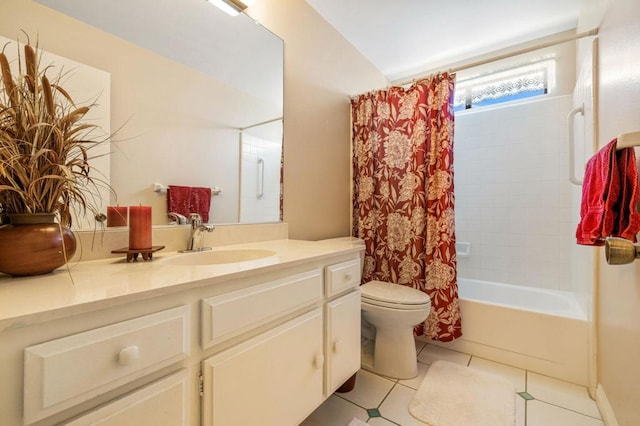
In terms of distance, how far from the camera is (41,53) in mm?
838

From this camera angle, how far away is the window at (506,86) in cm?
237

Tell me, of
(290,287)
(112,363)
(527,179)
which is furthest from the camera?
(527,179)

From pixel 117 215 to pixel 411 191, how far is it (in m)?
1.67

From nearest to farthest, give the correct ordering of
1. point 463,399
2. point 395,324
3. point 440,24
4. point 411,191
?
point 463,399 < point 395,324 < point 411,191 < point 440,24

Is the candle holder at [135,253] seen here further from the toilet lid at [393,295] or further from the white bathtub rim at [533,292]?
the white bathtub rim at [533,292]

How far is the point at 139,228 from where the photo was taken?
94 cm

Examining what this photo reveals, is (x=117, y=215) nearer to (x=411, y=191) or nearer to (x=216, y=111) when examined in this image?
(x=216, y=111)

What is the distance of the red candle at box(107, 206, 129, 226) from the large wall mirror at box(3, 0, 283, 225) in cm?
3

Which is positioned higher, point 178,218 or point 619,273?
point 178,218

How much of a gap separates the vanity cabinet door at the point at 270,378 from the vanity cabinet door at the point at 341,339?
6cm

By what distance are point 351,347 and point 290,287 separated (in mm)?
589

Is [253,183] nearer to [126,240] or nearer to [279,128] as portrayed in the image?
[279,128]

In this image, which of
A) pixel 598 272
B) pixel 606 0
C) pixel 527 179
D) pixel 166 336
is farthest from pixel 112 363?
pixel 527 179

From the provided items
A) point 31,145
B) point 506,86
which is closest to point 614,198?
point 31,145
